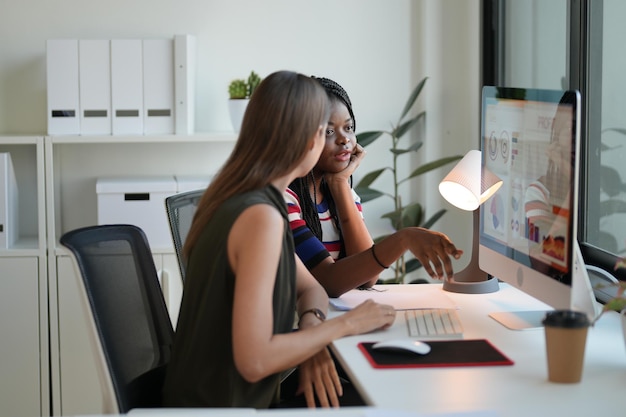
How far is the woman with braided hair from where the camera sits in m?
2.37

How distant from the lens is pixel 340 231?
8.80 feet

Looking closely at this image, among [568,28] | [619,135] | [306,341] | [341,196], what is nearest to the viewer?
[306,341]

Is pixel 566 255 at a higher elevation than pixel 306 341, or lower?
higher

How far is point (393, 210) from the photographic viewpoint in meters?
4.04

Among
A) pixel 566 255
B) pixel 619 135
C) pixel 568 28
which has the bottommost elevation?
pixel 566 255

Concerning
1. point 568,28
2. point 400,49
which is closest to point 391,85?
point 400,49

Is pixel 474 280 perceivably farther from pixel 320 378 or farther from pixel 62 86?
pixel 62 86

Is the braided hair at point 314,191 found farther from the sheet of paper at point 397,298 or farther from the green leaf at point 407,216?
the green leaf at point 407,216

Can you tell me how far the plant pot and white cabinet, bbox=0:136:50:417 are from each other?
73 cm

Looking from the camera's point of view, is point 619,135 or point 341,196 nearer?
point 341,196

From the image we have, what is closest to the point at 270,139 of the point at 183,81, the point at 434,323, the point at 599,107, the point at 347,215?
the point at 434,323

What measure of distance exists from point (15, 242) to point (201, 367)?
6.78ft

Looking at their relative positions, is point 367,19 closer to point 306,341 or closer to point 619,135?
point 619,135

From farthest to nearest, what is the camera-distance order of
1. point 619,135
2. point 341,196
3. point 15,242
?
point 15,242, point 619,135, point 341,196
